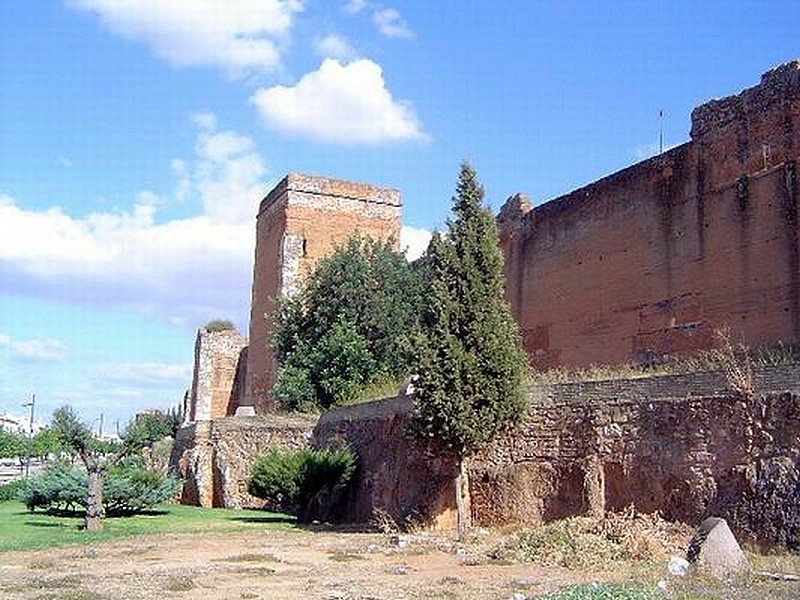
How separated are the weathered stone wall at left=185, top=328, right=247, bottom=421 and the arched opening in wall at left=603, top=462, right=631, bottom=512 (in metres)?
27.3

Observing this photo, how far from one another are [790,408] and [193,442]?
17152 millimetres

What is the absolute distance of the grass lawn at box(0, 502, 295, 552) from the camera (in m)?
14.6

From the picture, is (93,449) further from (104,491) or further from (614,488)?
(614,488)

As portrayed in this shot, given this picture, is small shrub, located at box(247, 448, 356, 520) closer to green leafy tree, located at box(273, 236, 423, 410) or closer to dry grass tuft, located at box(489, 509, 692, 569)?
green leafy tree, located at box(273, 236, 423, 410)

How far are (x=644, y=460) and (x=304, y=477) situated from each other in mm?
8089

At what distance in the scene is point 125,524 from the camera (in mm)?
17172

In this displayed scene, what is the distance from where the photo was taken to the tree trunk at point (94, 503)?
16.2m

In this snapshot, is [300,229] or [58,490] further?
[300,229]

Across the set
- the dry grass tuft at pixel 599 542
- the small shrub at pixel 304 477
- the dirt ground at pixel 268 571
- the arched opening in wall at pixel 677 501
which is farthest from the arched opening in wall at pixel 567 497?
the small shrub at pixel 304 477

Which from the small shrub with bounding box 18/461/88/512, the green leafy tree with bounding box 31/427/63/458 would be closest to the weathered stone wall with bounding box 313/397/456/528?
the small shrub with bounding box 18/461/88/512

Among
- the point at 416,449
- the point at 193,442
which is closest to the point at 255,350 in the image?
the point at 193,442

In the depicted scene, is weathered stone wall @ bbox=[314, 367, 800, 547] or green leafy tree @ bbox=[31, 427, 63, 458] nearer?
weathered stone wall @ bbox=[314, 367, 800, 547]

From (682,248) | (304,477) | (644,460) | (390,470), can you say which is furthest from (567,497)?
(682,248)

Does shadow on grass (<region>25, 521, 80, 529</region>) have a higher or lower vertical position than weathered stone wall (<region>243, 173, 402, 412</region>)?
lower
